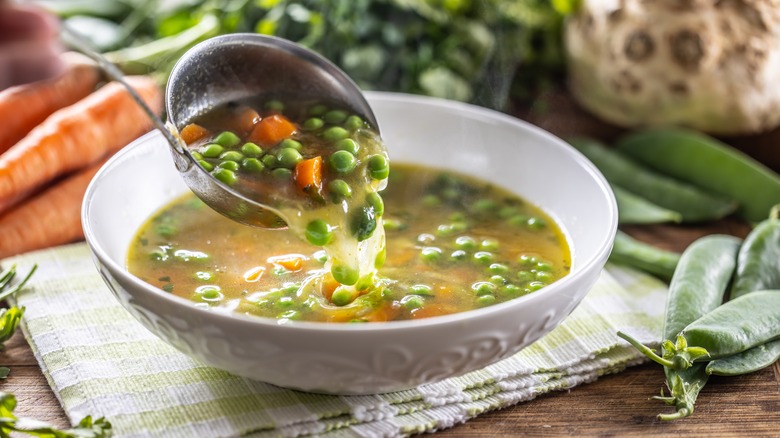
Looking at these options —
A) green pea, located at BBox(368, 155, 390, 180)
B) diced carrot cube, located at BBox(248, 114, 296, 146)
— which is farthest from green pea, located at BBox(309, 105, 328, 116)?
green pea, located at BBox(368, 155, 390, 180)

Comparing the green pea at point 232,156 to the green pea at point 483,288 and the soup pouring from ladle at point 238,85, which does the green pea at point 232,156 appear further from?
the green pea at point 483,288

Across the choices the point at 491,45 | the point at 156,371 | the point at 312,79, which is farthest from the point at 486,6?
the point at 156,371

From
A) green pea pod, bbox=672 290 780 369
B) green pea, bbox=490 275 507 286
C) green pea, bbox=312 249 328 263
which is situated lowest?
green pea pod, bbox=672 290 780 369

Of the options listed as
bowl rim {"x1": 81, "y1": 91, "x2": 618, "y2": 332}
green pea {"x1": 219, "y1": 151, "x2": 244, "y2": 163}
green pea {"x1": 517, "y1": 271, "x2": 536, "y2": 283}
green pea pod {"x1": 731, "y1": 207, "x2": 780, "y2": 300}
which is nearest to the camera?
bowl rim {"x1": 81, "y1": 91, "x2": 618, "y2": 332}

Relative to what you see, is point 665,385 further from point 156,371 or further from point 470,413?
point 156,371

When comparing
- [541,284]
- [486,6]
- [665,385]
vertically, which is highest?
[486,6]

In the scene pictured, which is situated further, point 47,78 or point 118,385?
point 47,78

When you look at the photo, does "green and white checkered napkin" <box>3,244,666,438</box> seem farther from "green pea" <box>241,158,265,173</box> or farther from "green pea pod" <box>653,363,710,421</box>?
"green pea" <box>241,158,265,173</box>

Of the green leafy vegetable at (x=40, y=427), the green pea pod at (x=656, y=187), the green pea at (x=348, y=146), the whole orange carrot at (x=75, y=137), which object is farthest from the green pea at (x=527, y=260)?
the whole orange carrot at (x=75, y=137)
